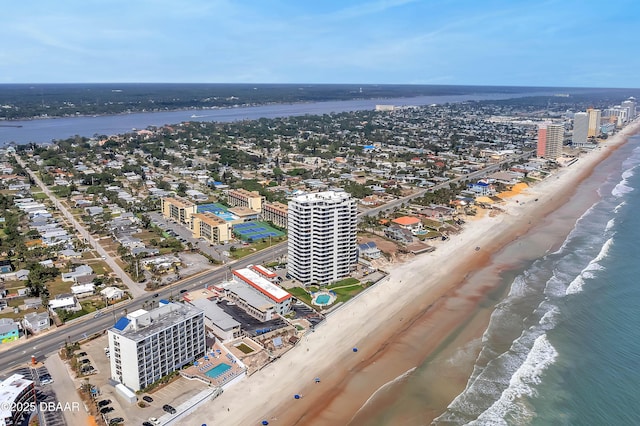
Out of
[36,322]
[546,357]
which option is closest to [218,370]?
[36,322]

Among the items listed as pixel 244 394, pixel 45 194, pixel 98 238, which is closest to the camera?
pixel 244 394

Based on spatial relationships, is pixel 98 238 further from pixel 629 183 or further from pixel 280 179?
pixel 629 183

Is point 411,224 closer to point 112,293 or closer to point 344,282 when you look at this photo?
point 344,282

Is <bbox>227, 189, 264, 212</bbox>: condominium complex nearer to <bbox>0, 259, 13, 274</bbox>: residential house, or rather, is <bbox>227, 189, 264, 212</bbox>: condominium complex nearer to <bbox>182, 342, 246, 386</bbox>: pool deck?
<bbox>0, 259, 13, 274</bbox>: residential house

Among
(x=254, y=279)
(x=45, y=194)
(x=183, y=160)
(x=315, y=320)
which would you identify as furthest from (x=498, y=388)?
(x=183, y=160)

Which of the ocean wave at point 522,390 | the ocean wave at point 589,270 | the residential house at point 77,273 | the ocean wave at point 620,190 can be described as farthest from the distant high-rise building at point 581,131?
the residential house at point 77,273

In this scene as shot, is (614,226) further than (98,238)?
Yes

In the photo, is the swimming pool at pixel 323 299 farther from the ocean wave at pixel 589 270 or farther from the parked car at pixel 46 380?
the ocean wave at pixel 589 270
